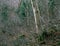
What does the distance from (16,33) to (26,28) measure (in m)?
0.89

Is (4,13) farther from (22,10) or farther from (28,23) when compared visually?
(28,23)

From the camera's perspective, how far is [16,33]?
11.6 m

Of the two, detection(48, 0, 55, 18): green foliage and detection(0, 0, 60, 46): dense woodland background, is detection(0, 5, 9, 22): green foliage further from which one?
detection(48, 0, 55, 18): green foliage

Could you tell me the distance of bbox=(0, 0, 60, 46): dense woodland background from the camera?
31.6 ft

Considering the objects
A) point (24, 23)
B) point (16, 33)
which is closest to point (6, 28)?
point (16, 33)

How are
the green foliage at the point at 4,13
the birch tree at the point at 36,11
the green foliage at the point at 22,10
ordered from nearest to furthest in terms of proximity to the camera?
the birch tree at the point at 36,11, the green foliage at the point at 4,13, the green foliage at the point at 22,10

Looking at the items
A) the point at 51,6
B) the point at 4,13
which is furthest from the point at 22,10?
the point at 51,6

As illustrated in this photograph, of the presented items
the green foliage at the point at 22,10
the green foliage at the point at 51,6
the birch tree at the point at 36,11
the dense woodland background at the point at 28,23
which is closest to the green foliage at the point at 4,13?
the dense woodland background at the point at 28,23

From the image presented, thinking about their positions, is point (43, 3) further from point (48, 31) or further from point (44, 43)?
point (44, 43)

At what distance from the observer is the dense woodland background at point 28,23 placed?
9617 mm

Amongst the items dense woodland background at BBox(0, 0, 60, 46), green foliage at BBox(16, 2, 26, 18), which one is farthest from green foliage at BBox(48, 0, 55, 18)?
green foliage at BBox(16, 2, 26, 18)

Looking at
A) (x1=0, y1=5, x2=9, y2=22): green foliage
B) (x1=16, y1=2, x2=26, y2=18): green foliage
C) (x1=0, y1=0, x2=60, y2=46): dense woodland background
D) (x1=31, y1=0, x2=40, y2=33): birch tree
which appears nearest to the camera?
(x1=31, y1=0, x2=40, y2=33): birch tree

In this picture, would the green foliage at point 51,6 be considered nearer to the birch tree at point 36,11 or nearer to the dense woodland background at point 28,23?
the dense woodland background at point 28,23

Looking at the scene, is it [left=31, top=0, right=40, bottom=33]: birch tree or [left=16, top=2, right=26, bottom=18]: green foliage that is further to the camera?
[left=16, top=2, right=26, bottom=18]: green foliage
